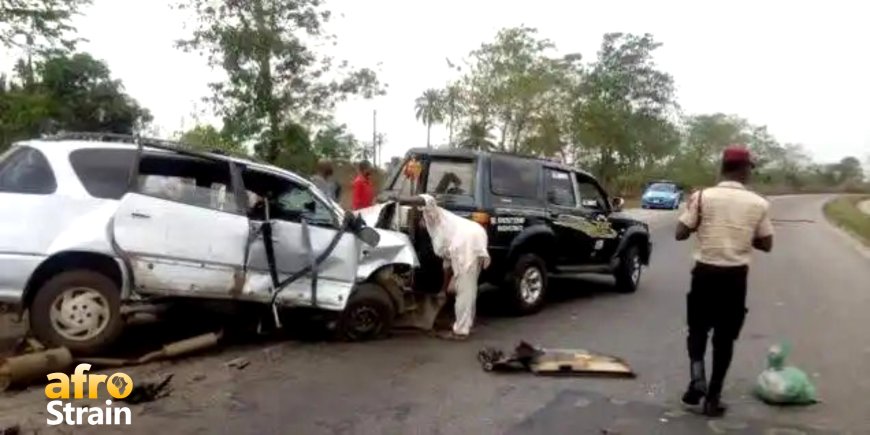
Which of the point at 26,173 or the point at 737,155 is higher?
the point at 737,155

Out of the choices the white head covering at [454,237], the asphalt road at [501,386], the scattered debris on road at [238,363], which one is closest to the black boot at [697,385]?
the asphalt road at [501,386]

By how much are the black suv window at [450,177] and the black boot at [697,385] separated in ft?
12.7

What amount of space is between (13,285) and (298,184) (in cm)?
262

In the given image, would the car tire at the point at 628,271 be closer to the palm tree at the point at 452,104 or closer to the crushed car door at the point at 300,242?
the crushed car door at the point at 300,242

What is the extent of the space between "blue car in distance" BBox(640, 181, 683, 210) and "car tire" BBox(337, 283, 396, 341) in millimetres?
37853

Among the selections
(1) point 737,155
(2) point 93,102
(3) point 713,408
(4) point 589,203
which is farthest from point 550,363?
(2) point 93,102

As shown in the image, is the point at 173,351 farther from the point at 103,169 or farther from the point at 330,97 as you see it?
the point at 330,97

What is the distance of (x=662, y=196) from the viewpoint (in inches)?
1724

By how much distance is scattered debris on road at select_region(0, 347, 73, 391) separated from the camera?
5902mm

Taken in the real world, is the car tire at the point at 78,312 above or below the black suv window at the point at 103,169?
below

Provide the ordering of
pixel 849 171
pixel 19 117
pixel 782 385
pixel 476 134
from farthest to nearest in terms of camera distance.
A: pixel 849 171
pixel 476 134
pixel 19 117
pixel 782 385

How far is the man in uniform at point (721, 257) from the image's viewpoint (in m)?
5.59

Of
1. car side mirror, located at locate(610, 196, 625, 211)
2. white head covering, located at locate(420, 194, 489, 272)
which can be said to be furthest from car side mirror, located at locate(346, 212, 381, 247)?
car side mirror, located at locate(610, 196, 625, 211)

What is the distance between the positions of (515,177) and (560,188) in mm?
947
